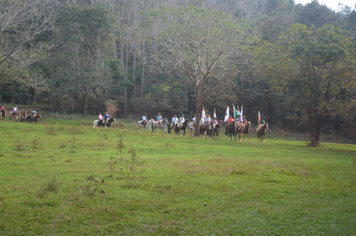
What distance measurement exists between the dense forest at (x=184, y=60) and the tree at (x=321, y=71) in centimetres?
7

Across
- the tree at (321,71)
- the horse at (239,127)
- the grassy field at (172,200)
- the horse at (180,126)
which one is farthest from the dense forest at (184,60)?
Result: the grassy field at (172,200)

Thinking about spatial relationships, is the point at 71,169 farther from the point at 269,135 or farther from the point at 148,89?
the point at 148,89

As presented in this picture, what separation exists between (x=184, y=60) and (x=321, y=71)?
1003 cm

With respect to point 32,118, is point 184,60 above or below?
Answer: above

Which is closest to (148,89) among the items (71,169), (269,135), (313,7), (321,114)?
(269,135)

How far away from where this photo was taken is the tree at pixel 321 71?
23078 millimetres

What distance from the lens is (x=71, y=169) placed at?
11.0 metres

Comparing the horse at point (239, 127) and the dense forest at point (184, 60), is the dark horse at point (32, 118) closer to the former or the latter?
the dense forest at point (184, 60)

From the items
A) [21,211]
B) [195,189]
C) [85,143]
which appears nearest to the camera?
[21,211]

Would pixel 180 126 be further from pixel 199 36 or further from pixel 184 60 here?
pixel 199 36

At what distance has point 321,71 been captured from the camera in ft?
79.5

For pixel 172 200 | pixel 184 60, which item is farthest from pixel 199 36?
pixel 172 200

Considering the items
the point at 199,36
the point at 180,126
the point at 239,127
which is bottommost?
the point at 180,126

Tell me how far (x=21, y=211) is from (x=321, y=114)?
22.5 m
